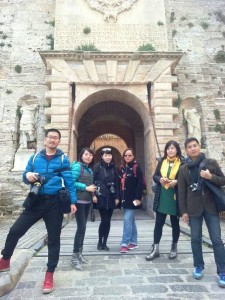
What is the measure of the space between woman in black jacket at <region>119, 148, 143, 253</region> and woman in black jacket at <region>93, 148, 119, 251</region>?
15 cm

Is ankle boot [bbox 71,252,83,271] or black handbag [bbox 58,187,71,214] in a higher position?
black handbag [bbox 58,187,71,214]

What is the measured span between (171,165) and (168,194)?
1.52 ft

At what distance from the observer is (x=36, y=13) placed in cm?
1195

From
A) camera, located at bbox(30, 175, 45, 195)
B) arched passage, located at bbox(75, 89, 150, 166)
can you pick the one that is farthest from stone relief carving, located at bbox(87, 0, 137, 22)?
camera, located at bbox(30, 175, 45, 195)

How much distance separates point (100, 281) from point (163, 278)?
81cm

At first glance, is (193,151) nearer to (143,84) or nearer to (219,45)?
(143,84)

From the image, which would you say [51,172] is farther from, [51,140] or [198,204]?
[198,204]

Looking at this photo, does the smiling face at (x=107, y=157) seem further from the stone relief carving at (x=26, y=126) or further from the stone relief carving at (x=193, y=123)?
the stone relief carving at (x=193, y=123)

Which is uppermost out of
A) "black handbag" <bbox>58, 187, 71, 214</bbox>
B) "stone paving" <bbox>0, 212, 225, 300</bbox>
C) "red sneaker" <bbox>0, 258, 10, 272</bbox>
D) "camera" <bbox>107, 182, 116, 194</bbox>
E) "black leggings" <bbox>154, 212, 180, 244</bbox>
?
"camera" <bbox>107, 182, 116, 194</bbox>

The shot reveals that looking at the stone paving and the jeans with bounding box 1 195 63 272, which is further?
the jeans with bounding box 1 195 63 272

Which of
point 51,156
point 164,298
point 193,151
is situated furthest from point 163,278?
point 51,156

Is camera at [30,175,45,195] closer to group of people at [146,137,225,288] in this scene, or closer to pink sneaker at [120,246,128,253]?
group of people at [146,137,225,288]

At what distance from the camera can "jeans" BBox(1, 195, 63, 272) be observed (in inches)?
125

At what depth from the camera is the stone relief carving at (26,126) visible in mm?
10008
